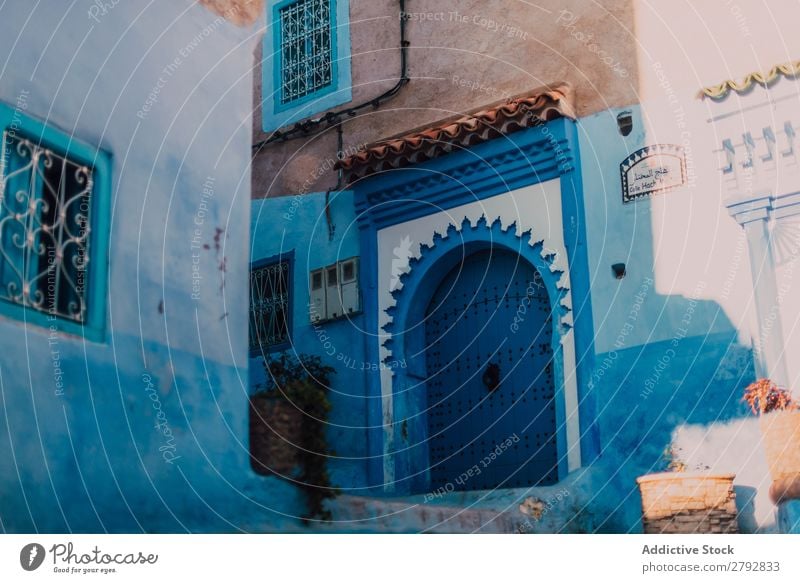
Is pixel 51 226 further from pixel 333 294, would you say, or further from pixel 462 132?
pixel 462 132

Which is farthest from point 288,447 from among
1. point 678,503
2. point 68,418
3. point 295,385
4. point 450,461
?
point 678,503

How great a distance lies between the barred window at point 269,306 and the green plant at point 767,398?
239 centimetres

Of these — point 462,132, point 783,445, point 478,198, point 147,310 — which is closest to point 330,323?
point 478,198

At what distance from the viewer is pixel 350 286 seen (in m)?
5.90

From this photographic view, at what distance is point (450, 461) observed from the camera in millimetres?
5551

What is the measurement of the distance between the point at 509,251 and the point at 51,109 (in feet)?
6.96

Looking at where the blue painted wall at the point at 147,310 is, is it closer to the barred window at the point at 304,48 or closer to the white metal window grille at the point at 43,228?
the white metal window grille at the point at 43,228

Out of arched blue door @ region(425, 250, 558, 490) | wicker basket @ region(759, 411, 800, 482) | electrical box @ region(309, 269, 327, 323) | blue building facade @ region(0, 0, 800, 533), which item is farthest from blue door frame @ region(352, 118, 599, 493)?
wicker basket @ region(759, 411, 800, 482)

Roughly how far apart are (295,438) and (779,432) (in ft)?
6.52

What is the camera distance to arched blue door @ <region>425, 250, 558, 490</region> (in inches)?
210

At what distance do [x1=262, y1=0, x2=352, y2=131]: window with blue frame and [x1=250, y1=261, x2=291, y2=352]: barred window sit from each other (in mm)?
808

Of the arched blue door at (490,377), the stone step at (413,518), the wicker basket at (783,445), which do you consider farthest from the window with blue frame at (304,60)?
the wicker basket at (783,445)

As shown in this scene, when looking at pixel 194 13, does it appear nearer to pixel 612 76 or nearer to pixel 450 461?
pixel 612 76
